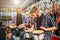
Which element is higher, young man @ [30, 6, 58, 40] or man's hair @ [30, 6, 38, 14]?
man's hair @ [30, 6, 38, 14]

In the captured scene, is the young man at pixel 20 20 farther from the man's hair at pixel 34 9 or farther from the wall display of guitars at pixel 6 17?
the man's hair at pixel 34 9

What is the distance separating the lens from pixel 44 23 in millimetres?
2348

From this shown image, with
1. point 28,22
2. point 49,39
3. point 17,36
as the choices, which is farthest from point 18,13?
point 49,39

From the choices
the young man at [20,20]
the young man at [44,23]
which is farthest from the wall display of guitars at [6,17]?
the young man at [44,23]

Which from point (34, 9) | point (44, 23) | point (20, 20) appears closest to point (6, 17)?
point (20, 20)

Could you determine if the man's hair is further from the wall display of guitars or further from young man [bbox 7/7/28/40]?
the wall display of guitars

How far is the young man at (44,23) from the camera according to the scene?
2289 millimetres

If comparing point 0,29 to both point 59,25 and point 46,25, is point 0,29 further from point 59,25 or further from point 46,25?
point 59,25

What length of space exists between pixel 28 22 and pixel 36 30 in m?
0.22

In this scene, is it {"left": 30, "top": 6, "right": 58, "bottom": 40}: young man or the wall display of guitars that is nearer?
{"left": 30, "top": 6, "right": 58, "bottom": 40}: young man

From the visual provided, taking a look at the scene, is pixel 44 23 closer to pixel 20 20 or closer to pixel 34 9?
pixel 34 9

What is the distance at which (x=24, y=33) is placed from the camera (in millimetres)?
2441

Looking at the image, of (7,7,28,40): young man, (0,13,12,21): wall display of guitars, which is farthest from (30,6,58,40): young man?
(0,13,12,21): wall display of guitars

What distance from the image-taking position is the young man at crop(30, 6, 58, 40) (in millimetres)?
2289
